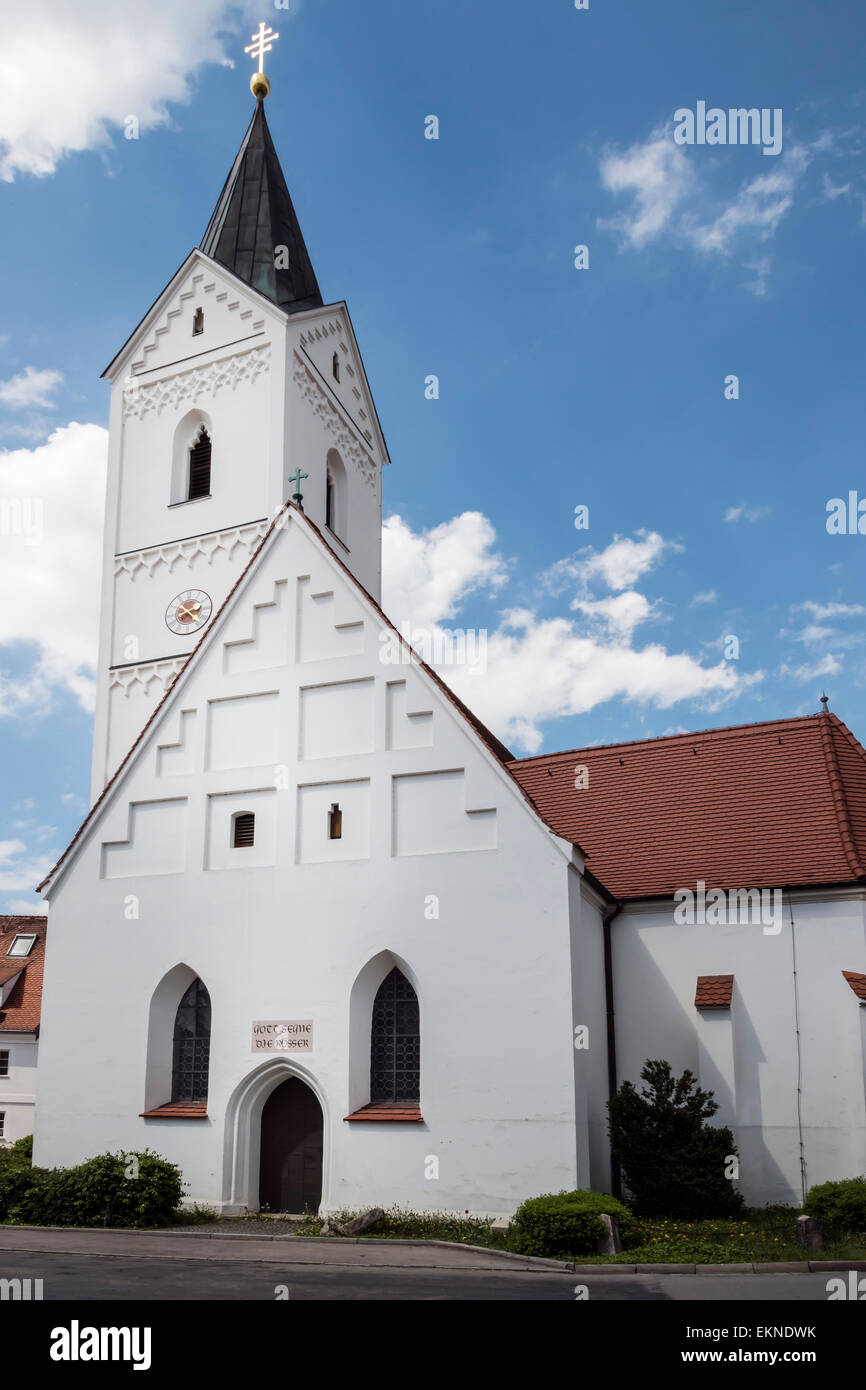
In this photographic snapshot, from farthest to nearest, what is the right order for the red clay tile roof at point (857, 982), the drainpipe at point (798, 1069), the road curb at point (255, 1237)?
the drainpipe at point (798, 1069) < the red clay tile roof at point (857, 982) < the road curb at point (255, 1237)

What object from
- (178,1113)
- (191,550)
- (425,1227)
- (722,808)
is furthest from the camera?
(191,550)

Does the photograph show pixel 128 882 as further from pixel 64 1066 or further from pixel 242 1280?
pixel 242 1280

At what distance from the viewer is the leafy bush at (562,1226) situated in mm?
13734

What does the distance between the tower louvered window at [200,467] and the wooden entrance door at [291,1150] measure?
16.8m

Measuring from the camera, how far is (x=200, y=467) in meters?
30.7

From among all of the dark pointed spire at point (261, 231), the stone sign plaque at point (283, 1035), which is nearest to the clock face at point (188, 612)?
the dark pointed spire at point (261, 231)

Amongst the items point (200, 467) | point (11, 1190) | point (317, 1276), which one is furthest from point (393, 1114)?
point (200, 467)

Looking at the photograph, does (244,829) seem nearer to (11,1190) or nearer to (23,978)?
(11,1190)

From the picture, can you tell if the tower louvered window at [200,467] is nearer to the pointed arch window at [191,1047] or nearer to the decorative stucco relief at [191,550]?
the decorative stucco relief at [191,550]

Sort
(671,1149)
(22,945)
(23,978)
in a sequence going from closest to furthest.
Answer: (671,1149) < (23,978) < (22,945)

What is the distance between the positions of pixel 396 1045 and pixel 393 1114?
116cm

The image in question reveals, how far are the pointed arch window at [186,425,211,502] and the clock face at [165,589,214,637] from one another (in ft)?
9.32
